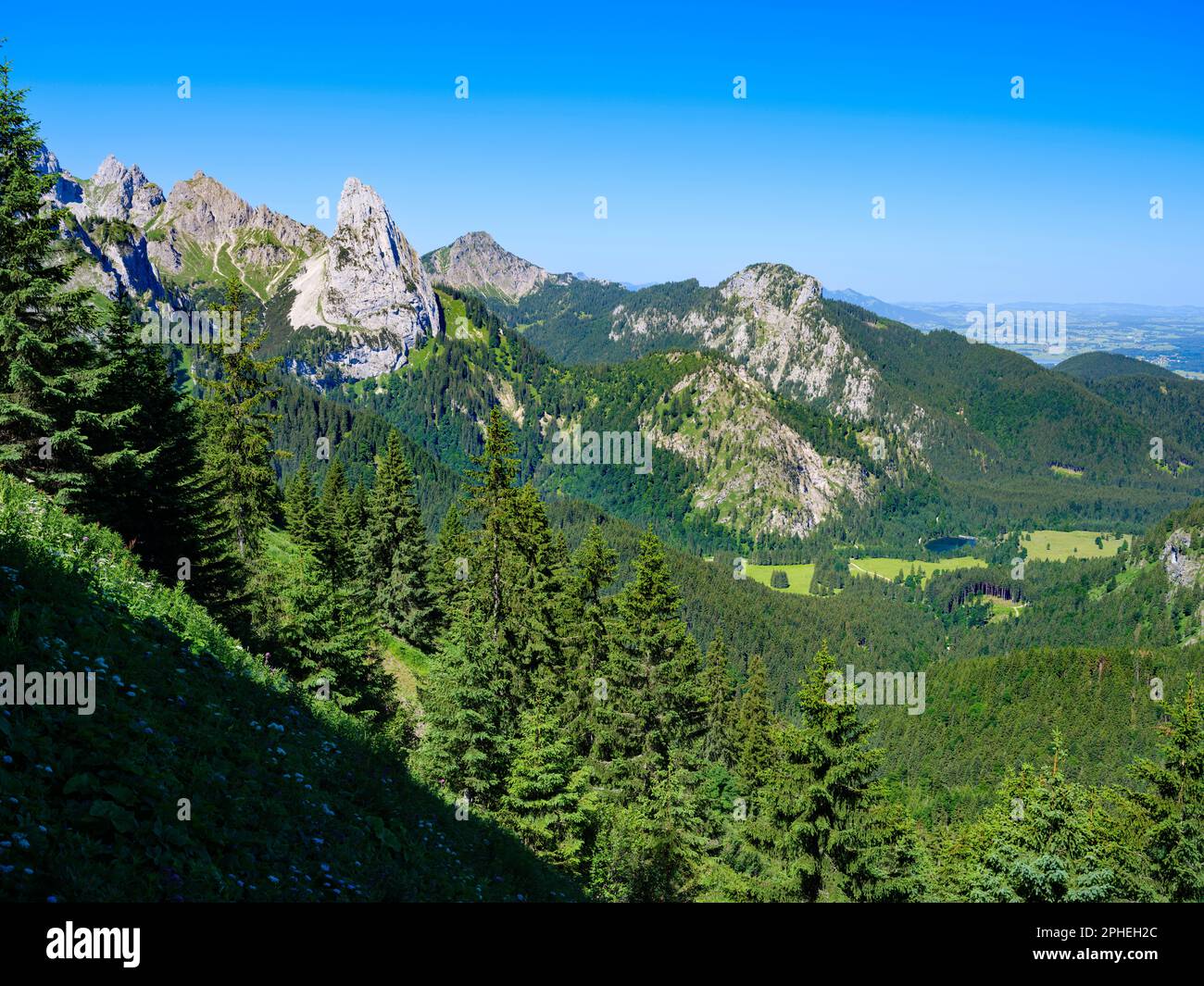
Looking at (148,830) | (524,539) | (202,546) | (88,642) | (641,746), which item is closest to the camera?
(148,830)

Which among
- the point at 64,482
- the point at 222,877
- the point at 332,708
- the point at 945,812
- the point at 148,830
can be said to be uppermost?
the point at 64,482

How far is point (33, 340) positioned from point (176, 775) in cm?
1746

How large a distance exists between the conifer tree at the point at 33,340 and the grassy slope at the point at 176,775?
3.81 meters

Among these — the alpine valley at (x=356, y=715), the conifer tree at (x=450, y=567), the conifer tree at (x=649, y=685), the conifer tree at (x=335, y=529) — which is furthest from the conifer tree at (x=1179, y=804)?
the conifer tree at (x=450, y=567)

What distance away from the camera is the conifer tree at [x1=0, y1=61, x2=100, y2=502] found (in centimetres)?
2117

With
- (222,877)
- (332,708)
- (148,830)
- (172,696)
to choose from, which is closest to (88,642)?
(172,696)

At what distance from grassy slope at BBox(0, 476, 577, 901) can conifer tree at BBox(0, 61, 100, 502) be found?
12.5ft

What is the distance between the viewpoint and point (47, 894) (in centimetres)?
691

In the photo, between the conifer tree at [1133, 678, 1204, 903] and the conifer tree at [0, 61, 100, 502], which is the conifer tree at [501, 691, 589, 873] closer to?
the conifer tree at [0, 61, 100, 502]

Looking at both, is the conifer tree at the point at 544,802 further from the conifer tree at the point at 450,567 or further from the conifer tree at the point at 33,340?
the conifer tree at the point at 450,567

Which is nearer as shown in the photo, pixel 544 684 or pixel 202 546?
pixel 202 546

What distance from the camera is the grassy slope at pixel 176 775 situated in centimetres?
816

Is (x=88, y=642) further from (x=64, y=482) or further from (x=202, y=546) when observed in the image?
(x=202, y=546)

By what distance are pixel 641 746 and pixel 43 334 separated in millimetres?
28232
